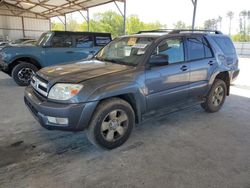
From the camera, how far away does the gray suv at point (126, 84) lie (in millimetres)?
2529

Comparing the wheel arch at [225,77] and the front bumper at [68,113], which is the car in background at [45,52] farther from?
the front bumper at [68,113]

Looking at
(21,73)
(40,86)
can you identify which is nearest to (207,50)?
(40,86)

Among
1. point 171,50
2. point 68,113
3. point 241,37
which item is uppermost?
point 241,37

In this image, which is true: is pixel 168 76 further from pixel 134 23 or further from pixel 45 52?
pixel 134 23

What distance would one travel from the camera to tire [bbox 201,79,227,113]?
421 centimetres

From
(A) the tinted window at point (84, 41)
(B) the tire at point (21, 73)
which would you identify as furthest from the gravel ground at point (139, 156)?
(A) the tinted window at point (84, 41)

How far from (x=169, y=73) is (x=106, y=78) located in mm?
1118

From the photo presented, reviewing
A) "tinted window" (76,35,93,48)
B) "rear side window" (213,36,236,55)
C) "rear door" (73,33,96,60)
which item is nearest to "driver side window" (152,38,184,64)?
"rear side window" (213,36,236,55)

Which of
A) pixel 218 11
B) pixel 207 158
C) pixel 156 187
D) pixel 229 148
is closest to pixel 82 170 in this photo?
pixel 156 187

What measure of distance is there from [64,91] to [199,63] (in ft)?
8.09

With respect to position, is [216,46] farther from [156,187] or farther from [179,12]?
[179,12]

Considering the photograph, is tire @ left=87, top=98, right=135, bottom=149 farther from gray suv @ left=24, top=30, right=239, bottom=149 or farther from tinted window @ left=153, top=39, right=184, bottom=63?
A: tinted window @ left=153, top=39, right=184, bottom=63

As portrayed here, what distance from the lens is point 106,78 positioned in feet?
8.73

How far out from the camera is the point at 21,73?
6734mm
